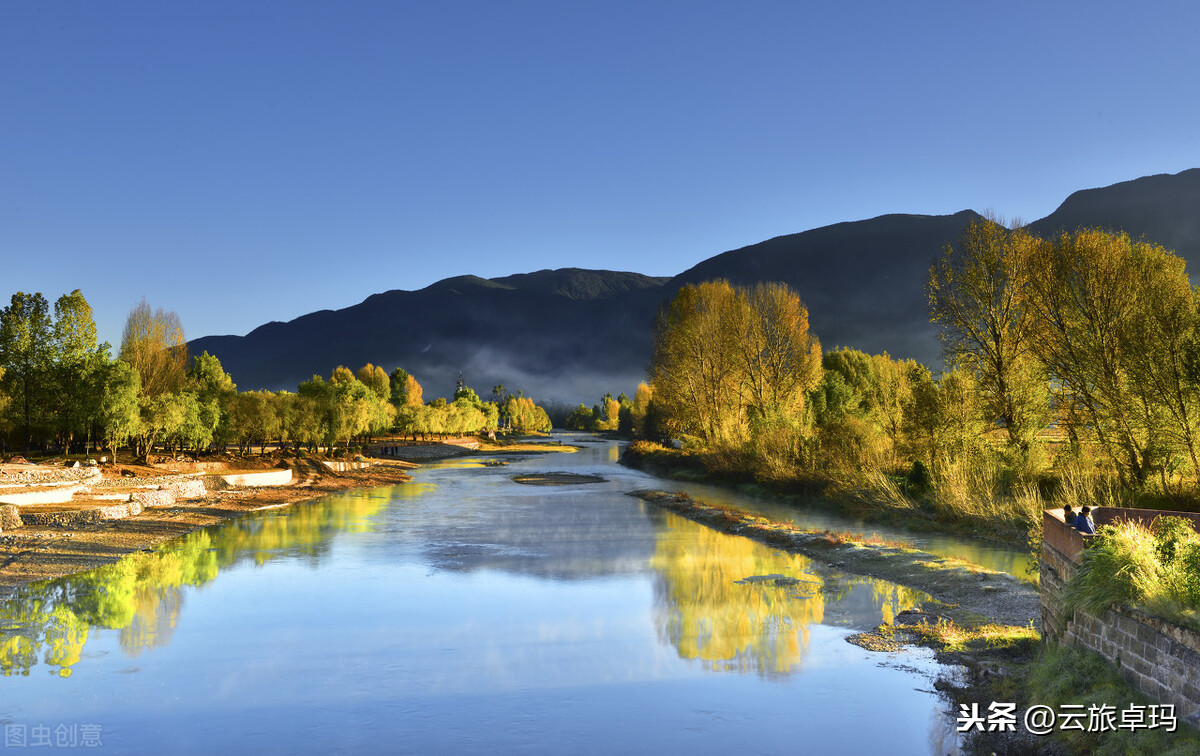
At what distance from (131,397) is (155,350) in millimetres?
24733

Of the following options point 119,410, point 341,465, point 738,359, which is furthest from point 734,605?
point 341,465

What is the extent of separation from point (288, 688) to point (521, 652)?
4.55 m

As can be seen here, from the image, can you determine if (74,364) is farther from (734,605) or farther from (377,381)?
(377,381)

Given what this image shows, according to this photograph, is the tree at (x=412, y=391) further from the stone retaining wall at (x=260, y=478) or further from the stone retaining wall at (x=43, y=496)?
the stone retaining wall at (x=43, y=496)

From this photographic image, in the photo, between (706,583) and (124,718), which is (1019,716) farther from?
(124,718)

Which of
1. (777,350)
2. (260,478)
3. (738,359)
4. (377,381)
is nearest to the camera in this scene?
(260,478)

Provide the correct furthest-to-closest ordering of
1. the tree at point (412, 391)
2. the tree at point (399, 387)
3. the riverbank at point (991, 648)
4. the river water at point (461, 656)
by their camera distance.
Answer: the tree at point (412, 391) < the tree at point (399, 387) < the river water at point (461, 656) < the riverbank at point (991, 648)

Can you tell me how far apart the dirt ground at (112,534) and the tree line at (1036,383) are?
31.7 m

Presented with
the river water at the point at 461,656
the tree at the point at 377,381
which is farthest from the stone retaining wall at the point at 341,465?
the tree at the point at 377,381

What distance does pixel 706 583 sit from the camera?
2286 centimetres

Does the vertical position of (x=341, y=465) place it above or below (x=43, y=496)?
below

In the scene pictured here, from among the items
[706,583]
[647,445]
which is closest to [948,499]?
[706,583]

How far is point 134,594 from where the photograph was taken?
827 inches

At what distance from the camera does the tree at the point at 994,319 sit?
33344 millimetres
